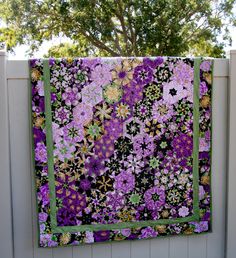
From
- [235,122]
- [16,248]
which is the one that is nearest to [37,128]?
[16,248]

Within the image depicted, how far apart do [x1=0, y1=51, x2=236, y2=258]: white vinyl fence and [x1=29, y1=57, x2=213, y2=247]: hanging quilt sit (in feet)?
0.26

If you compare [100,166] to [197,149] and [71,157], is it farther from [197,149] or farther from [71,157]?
[197,149]

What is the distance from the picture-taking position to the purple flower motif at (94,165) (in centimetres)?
245

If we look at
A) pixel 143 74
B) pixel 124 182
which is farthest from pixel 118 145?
pixel 143 74

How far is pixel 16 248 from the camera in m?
2.50

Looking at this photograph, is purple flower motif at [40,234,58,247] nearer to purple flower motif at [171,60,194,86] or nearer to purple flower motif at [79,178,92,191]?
purple flower motif at [79,178,92,191]

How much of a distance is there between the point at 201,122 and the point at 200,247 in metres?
0.81

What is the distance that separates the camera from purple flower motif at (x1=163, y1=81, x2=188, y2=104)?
8.17ft

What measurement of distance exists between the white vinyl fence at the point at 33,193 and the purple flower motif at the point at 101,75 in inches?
15.4

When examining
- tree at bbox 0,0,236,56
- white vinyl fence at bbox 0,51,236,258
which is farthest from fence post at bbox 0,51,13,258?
tree at bbox 0,0,236,56

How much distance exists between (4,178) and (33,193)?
0.19 metres

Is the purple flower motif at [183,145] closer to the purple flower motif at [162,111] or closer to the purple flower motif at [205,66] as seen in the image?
the purple flower motif at [162,111]

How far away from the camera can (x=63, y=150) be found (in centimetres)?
242

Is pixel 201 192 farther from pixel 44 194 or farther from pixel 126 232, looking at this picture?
pixel 44 194
